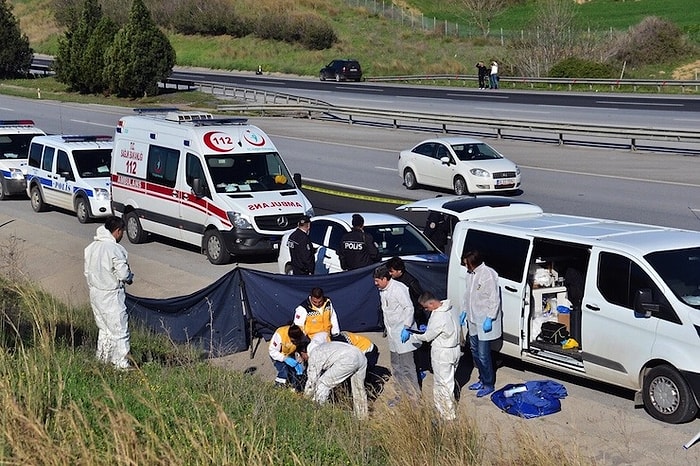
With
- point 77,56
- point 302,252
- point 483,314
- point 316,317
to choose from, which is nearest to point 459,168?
point 302,252

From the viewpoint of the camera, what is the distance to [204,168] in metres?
19.7

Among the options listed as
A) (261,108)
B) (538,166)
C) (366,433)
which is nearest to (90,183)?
(538,166)

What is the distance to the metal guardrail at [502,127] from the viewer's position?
1347 inches

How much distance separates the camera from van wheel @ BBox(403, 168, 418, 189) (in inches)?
1154

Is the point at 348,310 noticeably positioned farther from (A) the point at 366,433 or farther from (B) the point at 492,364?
(A) the point at 366,433

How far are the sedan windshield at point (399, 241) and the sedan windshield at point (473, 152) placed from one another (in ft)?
39.8

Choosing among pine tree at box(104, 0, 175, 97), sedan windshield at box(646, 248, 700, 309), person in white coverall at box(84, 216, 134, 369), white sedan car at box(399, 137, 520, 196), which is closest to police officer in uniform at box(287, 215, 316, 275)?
person in white coverall at box(84, 216, 134, 369)

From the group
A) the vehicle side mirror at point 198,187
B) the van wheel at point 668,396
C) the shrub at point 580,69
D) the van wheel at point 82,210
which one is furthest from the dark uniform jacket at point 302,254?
the shrub at point 580,69

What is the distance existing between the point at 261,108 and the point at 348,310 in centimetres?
3750

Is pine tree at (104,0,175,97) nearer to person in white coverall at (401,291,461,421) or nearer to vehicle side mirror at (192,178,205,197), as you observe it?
vehicle side mirror at (192,178,205,197)

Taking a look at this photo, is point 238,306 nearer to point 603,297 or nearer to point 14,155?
point 603,297

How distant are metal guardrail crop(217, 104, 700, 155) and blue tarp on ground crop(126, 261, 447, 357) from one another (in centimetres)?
2249

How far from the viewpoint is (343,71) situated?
71.1 m

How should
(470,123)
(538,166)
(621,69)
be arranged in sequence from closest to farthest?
1. (538,166)
2. (470,123)
3. (621,69)
